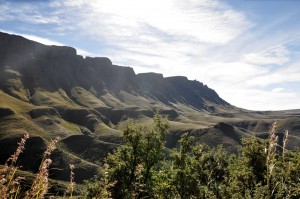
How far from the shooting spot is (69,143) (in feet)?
634

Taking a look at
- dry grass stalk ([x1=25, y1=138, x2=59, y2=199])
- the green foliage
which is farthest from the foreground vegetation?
dry grass stalk ([x1=25, y1=138, x2=59, y2=199])

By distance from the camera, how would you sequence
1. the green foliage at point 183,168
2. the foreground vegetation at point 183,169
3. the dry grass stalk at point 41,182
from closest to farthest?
1. the dry grass stalk at point 41,182
2. the foreground vegetation at point 183,169
3. the green foliage at point 183,168

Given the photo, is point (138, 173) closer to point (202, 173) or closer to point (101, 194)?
point (101, 194)

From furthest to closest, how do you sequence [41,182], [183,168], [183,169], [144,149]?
1. [144,149]
2. [183,168]
3. [183,169]
4. [41,182]

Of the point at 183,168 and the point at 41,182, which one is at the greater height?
the point at 41,182

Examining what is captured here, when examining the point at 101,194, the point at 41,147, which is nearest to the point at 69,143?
the point at 41,147

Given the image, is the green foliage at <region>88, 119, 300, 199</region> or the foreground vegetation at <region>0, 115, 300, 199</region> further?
the green foliage at <region>88, 119, 300, 199</region>

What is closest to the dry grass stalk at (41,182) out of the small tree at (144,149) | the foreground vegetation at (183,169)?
the foreground vegetation at (183,169)

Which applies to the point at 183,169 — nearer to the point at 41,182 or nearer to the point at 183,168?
the point at 183,168

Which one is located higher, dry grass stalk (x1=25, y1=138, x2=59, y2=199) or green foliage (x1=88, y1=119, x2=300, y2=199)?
dry grass stalk (x1=25, y1=138, x2=59, y2=199)

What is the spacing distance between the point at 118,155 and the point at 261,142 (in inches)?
896

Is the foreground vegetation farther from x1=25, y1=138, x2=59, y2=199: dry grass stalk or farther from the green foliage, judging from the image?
x1=25, y1=138, x2=59, y2=199: dry grass stalk

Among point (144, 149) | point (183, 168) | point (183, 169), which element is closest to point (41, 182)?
point (183, 169)

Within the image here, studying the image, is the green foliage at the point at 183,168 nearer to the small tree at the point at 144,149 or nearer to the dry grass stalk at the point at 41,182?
the small tree at the point at 144,149
